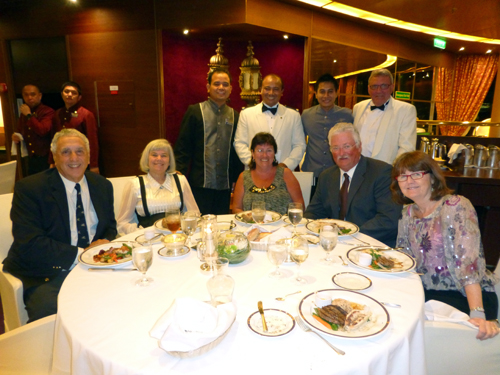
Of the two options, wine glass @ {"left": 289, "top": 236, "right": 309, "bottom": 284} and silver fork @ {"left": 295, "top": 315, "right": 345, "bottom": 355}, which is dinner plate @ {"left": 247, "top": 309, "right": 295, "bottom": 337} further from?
wine glass @ {"left": 289, "top": 236, "right": 309, "bottom": 284}

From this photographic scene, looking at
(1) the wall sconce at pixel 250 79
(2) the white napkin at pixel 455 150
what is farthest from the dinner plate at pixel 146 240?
(1) the wall sconce at pixel 250 79

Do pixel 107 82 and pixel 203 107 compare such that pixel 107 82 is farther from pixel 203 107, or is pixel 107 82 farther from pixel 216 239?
pixel 216 239

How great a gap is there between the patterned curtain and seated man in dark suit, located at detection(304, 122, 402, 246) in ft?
29.9

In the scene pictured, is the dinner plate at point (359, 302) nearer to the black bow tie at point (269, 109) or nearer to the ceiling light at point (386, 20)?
the black bow tie at point (269, 109)

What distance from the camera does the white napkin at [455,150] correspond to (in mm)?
3920

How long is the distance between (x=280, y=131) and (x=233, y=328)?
2.73m

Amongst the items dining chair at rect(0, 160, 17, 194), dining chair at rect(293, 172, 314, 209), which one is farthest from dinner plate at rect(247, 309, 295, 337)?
dining chair at rect(0, 160, 17, 194)

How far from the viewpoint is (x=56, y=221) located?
2100mm

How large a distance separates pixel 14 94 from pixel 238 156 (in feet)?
14.6

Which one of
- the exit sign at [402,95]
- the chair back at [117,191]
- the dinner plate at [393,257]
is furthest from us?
the exit sign at [402,95]

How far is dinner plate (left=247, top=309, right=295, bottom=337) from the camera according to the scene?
1.10 metres

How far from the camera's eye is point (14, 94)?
577cm

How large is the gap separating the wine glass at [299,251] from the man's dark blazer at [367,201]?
35.6 inches

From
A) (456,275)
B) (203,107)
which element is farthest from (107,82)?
(456,275)
